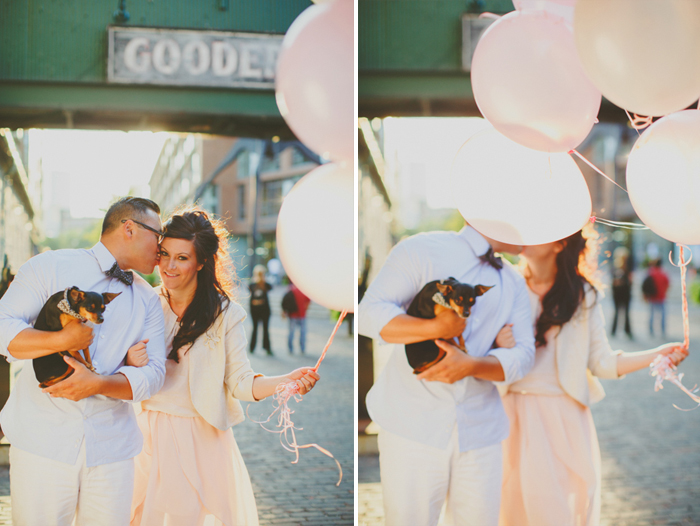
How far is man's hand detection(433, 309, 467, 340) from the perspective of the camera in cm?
215

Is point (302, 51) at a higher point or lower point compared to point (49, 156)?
higher

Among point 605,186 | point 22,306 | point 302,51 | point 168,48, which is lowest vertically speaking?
point 605,186

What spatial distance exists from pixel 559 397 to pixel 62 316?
7.56 feet

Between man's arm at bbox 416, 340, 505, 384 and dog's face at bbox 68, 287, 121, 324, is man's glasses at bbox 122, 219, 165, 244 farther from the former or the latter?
man's arm at bbox 416, 340, 505, 384

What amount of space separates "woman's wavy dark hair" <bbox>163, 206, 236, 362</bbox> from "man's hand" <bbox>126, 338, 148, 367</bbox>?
0.93 feet

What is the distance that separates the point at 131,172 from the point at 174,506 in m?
2.96

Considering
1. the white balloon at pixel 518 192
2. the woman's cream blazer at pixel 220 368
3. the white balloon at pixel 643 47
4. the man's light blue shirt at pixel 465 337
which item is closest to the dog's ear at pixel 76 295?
the woman's cream blazer at pixel 220 368

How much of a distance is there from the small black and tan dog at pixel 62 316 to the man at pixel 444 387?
97 centimetres

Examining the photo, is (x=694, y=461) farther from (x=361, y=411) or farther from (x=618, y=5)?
(x=618, y=5)

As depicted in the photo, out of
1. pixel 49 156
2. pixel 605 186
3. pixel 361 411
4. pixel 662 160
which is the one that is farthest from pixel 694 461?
pixel 605 186

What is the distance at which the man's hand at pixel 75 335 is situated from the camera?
1917mm

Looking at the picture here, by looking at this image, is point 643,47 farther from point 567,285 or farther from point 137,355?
point 137,355

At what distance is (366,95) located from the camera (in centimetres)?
523

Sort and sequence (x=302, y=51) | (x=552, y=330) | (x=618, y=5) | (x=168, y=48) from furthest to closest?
(x=168, y=48), (x=552, y=330), (x=302, y=51), (x=618, y=5)
